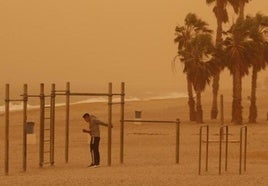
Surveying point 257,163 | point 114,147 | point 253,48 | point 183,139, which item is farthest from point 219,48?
point 257,163

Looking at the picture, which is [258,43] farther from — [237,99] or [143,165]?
[143,165]

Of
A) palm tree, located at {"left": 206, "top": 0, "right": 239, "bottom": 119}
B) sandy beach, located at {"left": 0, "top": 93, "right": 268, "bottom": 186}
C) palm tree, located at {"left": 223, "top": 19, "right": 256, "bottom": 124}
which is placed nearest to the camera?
sandy beach, located at {"left": 0, "top": 93, "right": 268, "bottom": 186}

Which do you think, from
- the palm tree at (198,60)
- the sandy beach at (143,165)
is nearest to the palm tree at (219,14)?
the palm tree at (198,60)

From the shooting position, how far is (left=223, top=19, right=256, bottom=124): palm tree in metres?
45.6

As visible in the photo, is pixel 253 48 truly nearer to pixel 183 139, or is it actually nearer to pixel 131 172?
pixel 183 139

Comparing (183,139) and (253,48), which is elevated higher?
(253,48)

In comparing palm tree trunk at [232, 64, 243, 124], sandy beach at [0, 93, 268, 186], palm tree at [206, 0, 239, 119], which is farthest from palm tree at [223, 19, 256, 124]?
sandy beach at [0, 93, 268, 186]

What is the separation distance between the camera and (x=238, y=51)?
45.4m

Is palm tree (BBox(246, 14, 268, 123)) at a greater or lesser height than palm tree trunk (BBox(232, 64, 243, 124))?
greater

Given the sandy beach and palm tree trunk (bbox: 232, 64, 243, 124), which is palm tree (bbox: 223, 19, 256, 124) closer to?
palm tree trunk (bbox: 232, 64, 243, 124)

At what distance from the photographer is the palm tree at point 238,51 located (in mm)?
45562

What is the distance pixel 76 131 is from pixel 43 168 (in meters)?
20.9

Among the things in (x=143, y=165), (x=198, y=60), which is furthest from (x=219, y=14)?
(x=143, y=165)

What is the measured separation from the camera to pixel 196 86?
47.6m
